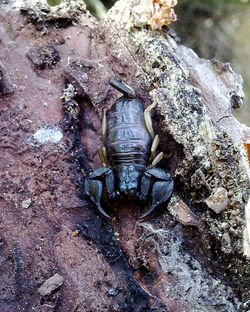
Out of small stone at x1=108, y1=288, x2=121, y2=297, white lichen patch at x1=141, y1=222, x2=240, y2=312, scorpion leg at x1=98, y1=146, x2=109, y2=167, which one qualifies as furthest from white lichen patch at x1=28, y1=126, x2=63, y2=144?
small stone at x1=108, y1=288, x2=121, y2=297

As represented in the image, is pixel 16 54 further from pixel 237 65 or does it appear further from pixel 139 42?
pixel 237 65

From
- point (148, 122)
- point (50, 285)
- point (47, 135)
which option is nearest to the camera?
point (50, 285)

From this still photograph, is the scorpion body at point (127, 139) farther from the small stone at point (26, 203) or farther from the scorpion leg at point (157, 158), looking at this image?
the small stone at point (26, 203)

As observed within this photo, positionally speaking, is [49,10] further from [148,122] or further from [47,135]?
[148,122]

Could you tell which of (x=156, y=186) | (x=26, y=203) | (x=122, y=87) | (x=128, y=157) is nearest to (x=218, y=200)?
(x=156, y=186)

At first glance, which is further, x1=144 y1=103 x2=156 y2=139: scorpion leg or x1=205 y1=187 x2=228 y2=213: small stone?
x1=144 y1=103 x2=156 y2=139: scorpion leg

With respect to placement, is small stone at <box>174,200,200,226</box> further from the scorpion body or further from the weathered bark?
the scorpion body

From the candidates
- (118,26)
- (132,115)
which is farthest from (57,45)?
(132,115)
